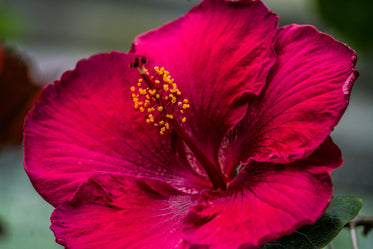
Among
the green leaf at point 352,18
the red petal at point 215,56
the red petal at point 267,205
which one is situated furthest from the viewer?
the green leaf at point 352,18

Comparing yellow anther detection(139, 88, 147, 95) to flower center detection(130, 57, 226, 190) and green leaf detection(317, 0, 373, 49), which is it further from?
green leaf detection(317, 0, 373, 49)

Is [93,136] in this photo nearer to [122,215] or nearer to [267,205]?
[122,215]

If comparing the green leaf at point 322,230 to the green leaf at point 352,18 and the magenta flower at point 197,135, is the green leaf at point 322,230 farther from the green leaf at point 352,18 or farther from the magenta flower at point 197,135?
the green leaf at point 352,18

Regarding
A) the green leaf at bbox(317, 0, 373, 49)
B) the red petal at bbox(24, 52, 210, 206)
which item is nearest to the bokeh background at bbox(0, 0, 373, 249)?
the green leaf at bbox(317, 0, 373, 49)

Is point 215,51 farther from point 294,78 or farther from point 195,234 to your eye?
point 195,234

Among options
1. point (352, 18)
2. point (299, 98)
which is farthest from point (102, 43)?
point (299, 98)

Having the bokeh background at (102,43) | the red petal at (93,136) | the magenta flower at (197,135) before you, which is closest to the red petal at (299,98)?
the magenta flower at (197,135)
